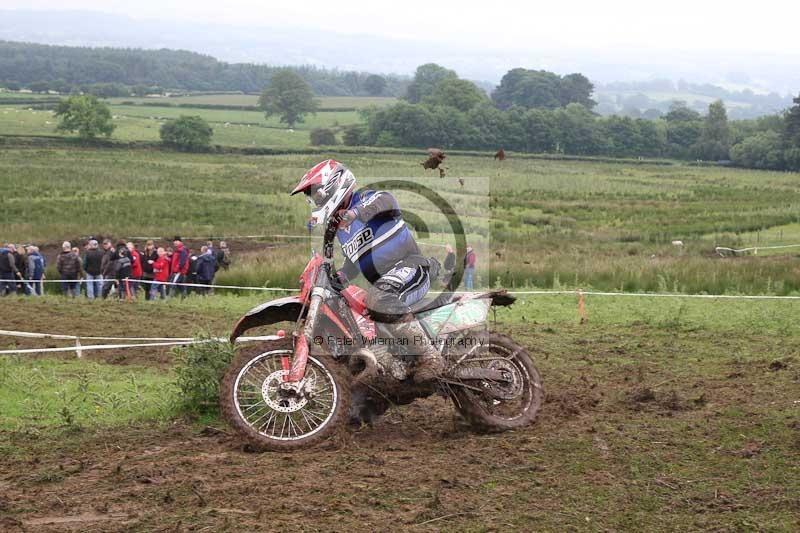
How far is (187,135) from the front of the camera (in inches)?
3991

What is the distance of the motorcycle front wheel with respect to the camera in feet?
24.0

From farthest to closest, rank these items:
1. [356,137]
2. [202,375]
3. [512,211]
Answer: [356,137] < [512,211] < [202,375]

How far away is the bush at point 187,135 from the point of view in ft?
329

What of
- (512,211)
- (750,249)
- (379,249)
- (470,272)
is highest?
(379,249)

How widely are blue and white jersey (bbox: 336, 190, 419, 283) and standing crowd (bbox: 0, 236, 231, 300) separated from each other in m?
13.5

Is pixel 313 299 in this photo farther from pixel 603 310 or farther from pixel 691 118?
pixel 691 118

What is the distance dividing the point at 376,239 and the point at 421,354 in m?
1.04

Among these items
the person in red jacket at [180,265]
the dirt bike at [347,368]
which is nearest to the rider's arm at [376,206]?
the dirt bike at [347,368]

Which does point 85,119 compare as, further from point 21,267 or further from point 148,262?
point 148,262

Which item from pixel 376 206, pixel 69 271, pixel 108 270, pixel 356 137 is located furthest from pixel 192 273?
pixel 356 137

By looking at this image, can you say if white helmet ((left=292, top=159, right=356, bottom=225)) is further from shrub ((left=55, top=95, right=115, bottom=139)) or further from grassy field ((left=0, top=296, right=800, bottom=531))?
shrub ((left=55, top=95, right=115, bottom=139))

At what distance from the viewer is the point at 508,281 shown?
70.0ft

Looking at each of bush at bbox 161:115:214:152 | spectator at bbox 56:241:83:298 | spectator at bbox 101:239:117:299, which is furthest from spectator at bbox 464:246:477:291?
bush at bbox 161:115:214:152

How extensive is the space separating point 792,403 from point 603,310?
829 cm
